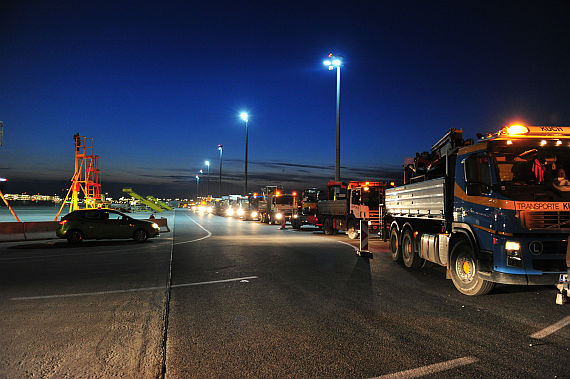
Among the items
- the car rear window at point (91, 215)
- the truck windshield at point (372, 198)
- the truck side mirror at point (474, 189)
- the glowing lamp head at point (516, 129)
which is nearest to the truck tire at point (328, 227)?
the truck windshield at point (372, 198)

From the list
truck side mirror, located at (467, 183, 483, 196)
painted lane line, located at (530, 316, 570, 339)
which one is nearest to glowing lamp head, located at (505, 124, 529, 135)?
truck side mirror, located at (467, 183, 483, 196)

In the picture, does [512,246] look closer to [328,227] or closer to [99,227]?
[99,227]

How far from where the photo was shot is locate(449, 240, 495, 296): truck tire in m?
7.57

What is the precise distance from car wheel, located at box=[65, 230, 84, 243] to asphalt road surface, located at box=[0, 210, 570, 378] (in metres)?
6.24

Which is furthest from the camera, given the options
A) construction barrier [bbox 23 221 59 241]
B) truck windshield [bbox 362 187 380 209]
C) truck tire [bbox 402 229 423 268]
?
truck windshield [bbox 362 187 380 209]

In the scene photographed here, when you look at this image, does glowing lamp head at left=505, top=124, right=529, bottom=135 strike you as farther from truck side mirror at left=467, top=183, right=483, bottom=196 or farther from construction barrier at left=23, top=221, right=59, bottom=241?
construction barrier at left=23, top=221, right=59, bottom=241

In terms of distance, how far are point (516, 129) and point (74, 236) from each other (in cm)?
1600

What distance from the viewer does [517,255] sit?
22.4ft

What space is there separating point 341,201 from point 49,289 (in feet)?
49.3

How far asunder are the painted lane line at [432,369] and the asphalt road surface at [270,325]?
0.04 ft

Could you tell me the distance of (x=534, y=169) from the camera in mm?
7336

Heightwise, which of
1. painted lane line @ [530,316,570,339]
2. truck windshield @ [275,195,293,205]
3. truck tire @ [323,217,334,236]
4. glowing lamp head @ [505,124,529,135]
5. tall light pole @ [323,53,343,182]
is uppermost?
tall light pole @ [323,53,343,182]

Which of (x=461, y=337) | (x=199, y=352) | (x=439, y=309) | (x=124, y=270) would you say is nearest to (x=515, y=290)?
(x=439, y=309)

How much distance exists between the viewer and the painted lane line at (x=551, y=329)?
214 inches
